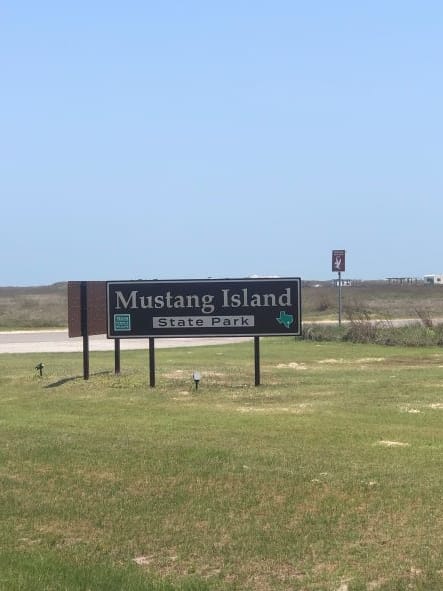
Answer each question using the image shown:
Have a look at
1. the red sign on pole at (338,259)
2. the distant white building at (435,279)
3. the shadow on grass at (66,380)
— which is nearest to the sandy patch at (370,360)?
the shadow on grass at (66,380)

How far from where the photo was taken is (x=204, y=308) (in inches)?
614

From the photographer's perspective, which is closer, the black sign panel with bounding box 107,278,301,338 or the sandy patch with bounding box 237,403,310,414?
the sandy patch with bounding box 237,403,310,414

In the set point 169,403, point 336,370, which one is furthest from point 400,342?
point 169,403

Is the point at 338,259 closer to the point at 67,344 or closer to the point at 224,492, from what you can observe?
the point at 67,344

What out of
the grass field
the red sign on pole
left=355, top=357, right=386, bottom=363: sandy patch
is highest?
the red sign on pole

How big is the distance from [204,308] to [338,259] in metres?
16.1

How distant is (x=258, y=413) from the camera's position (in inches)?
448

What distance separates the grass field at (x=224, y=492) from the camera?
5.23 metres

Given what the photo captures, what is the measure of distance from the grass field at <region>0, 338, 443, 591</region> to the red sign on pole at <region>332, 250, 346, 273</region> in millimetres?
17549

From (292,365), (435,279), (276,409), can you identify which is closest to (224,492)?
(276,409)

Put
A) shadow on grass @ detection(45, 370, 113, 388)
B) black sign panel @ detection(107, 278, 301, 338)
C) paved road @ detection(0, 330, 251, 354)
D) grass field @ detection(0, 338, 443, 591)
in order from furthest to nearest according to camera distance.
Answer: paved road @ detection(0, 330, 251, 354), black sign panel @ detection(107, 278, 301, 338), shadow on grass @ detection(45, 370, 113, 388), grass field @ detection(0, 338, 443, 591)

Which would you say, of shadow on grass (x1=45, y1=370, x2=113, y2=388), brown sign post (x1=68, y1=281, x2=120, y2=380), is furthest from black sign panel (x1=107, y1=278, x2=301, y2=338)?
shadow on grass (x1=45, y1=370, x2=113, y2=388)

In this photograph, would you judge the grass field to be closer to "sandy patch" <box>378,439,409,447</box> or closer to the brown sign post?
"sandy patch" <box>378,439,409,447</box>

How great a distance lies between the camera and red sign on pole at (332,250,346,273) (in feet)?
101
